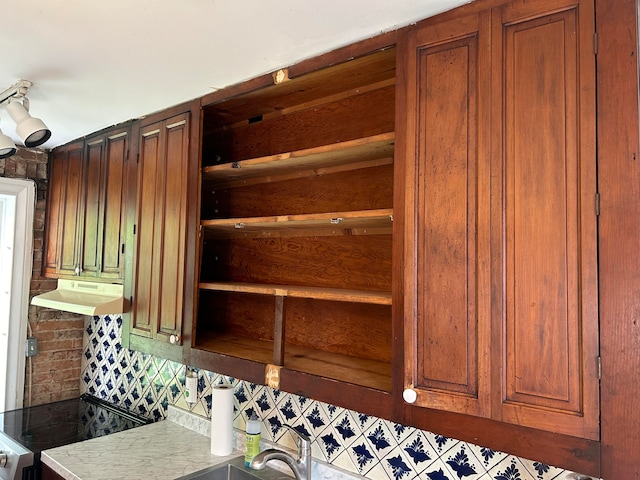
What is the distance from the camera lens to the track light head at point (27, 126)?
1.77 meters

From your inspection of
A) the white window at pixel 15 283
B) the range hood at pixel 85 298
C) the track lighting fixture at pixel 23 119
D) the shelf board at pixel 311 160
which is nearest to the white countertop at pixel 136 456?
the range hood at pixel 85 298

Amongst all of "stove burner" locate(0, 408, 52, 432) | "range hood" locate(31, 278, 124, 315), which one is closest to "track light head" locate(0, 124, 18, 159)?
"range hood" locate(31, 278, 124, 315)

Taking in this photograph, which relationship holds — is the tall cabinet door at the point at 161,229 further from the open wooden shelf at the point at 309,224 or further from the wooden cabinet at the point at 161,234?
the open wooden shelf at the point at 309,224

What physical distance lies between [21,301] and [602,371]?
317 cm

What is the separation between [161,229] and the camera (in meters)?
2.10

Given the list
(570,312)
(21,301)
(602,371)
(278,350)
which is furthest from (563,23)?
(21,301)

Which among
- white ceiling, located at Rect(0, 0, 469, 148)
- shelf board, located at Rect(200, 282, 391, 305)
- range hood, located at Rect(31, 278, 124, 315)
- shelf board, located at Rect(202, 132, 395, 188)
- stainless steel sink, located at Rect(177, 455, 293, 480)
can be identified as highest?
white ceiling, located at Rect(0, 0, 469, 148)

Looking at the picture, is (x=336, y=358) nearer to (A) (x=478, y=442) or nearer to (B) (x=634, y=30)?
(A) (x=478, y=442)

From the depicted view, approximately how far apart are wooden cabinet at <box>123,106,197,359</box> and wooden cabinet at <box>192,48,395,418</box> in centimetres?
11

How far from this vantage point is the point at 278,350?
5.35ft

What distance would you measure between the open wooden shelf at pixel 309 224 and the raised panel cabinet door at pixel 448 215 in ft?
0.58

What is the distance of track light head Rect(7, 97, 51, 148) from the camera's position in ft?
5.81

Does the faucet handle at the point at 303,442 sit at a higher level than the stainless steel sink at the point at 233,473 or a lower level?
higher

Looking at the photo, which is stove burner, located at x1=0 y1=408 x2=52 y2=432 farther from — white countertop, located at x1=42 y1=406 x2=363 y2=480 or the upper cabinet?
the upper cabinet
